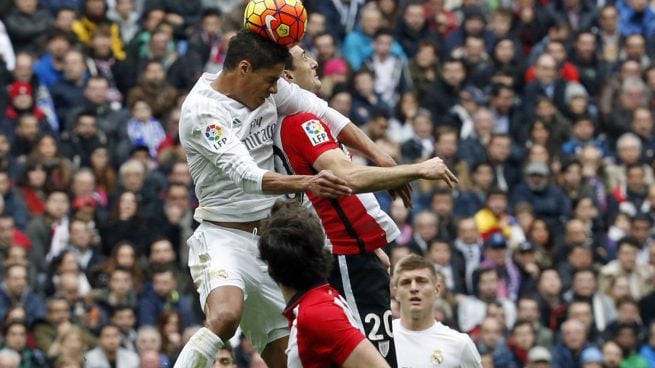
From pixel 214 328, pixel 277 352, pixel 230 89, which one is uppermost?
pixel 230 89

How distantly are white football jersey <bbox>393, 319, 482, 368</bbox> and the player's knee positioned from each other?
0.98 meters

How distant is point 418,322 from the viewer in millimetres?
10812

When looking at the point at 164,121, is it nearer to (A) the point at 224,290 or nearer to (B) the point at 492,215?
(B) the point at 492,215

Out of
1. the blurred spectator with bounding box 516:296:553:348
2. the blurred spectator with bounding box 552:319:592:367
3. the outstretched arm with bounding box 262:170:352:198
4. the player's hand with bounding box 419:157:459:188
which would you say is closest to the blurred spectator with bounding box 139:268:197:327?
the blurred spectator with bounding box 516:296:553:348

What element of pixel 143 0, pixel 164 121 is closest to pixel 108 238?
pixel 164 121

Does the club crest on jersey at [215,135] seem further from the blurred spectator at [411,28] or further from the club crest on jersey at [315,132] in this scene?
the blurred spectator at [411,28]

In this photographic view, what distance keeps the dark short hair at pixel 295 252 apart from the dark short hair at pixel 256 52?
79.3 inches

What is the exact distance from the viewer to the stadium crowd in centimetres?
1689

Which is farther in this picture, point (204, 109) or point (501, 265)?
point (501, 265)

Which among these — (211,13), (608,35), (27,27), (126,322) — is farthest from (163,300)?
(608,35)

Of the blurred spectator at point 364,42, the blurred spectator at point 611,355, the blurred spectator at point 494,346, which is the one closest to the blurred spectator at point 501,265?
the blurred spectator at point 611,355

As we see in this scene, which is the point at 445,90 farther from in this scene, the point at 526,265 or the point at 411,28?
the point at 526,265

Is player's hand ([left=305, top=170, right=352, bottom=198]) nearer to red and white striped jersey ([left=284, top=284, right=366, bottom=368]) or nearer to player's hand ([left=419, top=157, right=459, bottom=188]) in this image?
player's hand ([left=419, top=157, right=459, bottom=188])

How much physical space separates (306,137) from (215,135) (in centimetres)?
53
